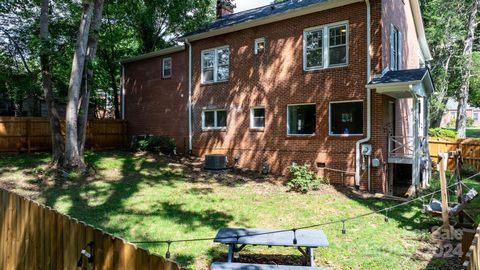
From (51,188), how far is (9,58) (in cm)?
1317

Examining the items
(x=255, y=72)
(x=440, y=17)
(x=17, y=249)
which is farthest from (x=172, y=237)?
(x=440, y=17)

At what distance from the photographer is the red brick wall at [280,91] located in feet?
37.4

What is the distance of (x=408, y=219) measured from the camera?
26.1ft

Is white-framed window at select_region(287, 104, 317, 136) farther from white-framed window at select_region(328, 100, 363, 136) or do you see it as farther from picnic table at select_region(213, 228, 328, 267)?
picnic table at select_region(213, 228, 328, 267)

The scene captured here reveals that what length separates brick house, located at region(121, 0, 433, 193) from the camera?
36.1 feet

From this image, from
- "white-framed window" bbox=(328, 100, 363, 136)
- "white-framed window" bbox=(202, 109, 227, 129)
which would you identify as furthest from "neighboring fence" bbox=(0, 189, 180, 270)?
"white-framed window" bbox=(202, 109, 227, 129)

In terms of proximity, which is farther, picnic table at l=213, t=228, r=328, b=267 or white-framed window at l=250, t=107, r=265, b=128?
white-framed window at l=250, t=107, r=265, b=128

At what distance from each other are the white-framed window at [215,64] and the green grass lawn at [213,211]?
4.99 m

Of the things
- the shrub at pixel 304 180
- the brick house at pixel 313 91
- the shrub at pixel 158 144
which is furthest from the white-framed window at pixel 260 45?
the shrub at pixel 158 144

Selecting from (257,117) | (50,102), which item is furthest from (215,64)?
(50,102)

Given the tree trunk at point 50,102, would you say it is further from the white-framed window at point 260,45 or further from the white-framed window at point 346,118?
the white-framed window at point 346,118

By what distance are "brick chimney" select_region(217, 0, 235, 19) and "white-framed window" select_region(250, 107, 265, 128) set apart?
7750mm

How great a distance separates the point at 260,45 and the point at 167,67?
630 centimetres

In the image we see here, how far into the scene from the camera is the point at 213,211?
8.28m
